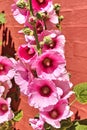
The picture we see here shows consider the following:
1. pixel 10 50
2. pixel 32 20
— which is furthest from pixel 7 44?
pixel 32 20

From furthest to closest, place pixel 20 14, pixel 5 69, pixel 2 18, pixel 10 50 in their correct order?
pixel 10 50, pixel 2 18, pixel 5 69, pixel 20 14

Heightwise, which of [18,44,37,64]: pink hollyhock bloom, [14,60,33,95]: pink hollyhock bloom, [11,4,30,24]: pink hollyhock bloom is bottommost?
[14,60,33,95]: pink hollyhock bloom

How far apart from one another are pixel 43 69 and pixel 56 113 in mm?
163

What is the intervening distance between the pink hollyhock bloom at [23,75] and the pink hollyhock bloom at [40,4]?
0.64ft

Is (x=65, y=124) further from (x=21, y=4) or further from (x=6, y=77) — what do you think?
(x=21, y=4)

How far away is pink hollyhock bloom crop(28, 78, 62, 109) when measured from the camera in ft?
4.38

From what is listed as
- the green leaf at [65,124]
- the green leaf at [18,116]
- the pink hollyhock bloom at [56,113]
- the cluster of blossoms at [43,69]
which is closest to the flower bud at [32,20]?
the cluster of blossoms at [43,69]

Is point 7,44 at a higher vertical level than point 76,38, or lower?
lower

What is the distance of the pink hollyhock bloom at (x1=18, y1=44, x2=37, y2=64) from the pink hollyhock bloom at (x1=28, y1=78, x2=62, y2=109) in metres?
0.08

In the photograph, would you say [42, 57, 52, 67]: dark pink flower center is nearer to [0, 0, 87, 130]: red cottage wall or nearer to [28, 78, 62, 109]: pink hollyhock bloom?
[28, 78, 62, 109]: pink hollyhock bloom

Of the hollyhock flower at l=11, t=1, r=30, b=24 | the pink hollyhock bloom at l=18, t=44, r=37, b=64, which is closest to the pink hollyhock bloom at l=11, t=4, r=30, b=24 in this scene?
the hollyhock flower at l=11, t=1, r=30, b=24

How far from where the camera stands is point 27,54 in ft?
4.49

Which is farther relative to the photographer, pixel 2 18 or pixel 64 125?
pixel 2 18

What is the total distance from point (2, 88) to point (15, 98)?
662 mm
